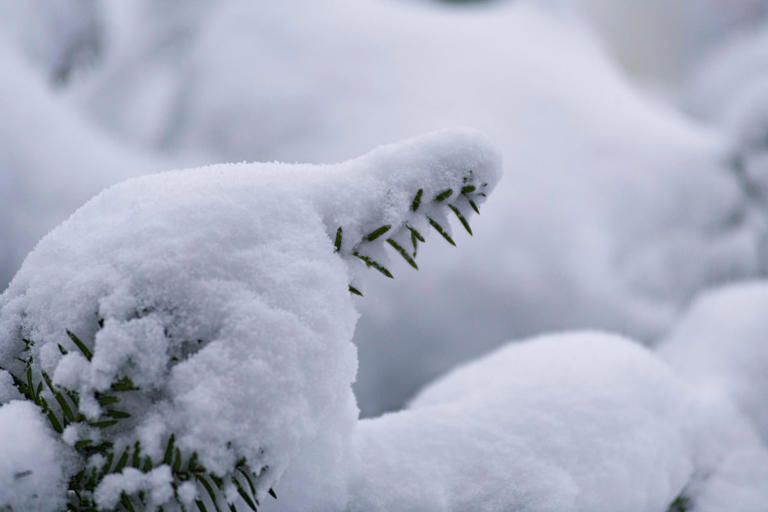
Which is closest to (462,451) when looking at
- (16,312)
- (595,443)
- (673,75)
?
(595,443)

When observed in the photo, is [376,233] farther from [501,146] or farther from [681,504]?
[501,146]

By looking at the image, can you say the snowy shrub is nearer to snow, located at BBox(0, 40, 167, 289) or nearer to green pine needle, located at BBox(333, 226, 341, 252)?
green pine needle, located at BBox(333, 226, 341, 252)

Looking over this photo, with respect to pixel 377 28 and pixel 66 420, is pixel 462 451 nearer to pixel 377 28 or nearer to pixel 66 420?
pixel 66 420

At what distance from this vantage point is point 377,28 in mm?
1757

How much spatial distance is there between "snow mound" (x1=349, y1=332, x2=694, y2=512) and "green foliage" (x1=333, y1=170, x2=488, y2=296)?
0.18 meters

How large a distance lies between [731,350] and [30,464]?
3.08 ft

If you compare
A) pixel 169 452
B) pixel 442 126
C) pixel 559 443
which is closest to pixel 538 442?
pixel 559 443

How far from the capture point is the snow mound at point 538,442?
1.89 ft

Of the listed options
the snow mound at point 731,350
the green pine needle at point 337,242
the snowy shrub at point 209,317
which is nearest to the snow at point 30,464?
the snowy shrub at point 209,317

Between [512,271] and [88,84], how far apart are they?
4.91 feet

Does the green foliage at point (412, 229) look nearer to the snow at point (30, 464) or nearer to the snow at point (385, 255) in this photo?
the snow at point (385, 255)

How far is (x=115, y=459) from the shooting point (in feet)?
1.37

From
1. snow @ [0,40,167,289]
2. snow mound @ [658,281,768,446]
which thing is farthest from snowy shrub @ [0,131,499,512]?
snow @ [0,40,167,289]

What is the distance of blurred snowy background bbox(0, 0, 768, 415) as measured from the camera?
134cm
